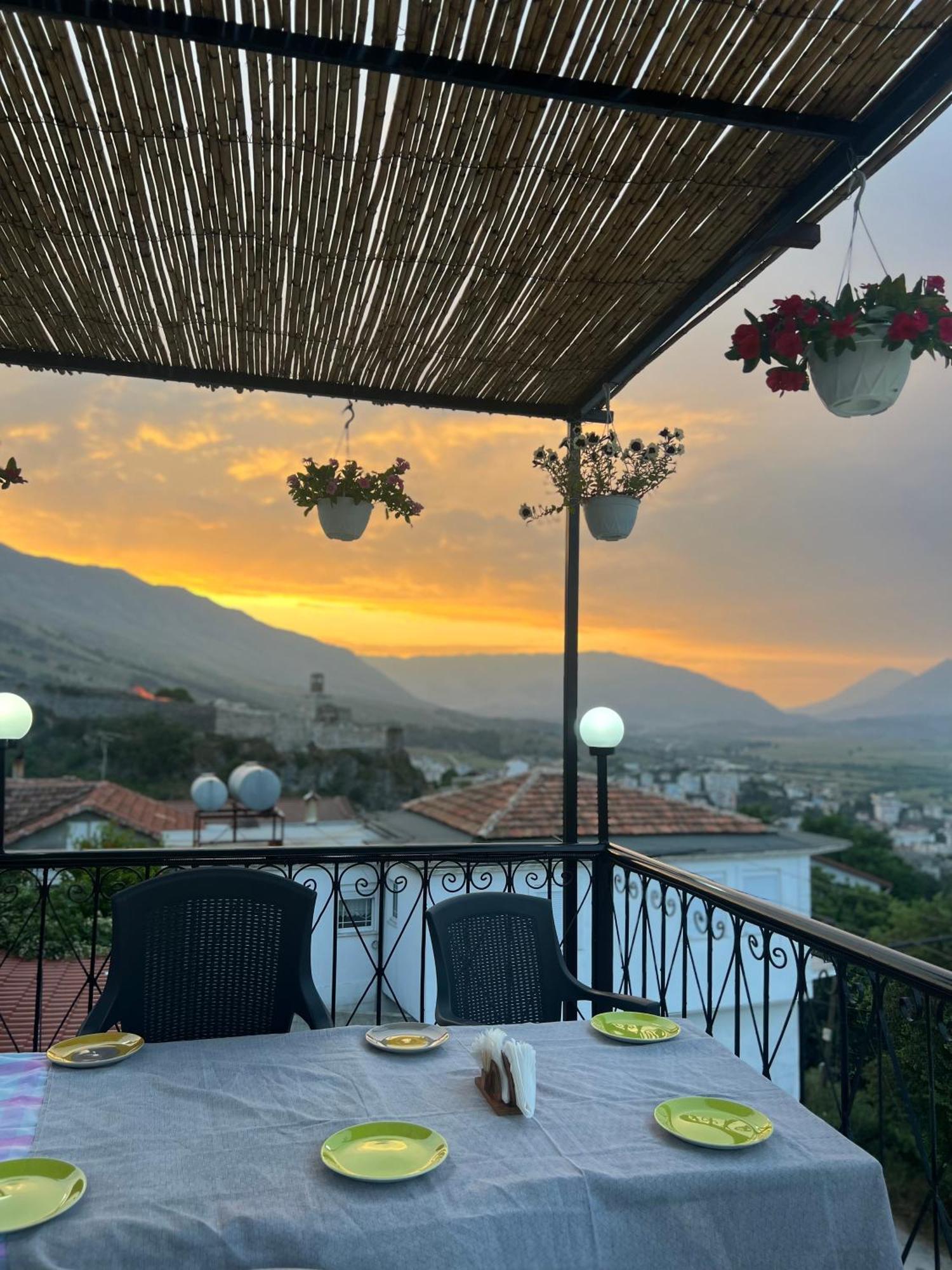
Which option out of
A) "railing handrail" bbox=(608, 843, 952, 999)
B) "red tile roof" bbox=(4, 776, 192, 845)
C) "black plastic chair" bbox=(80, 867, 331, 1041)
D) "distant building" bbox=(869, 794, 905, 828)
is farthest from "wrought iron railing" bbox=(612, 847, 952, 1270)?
"distant building" bbox=(869, 794, 905, 828)

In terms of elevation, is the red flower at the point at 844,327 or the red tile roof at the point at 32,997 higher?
the red flower at the point at 844,327

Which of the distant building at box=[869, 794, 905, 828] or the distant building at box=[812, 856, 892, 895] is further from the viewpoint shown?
the distant building at box=[812, 856, 892, 895]

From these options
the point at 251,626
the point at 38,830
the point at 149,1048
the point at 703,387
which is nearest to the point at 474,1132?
the point at 149,1048

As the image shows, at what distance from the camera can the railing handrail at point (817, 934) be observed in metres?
1.75

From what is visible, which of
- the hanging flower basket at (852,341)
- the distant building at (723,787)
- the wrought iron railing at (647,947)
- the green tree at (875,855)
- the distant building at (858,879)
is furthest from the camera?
the green tree at (875,855)

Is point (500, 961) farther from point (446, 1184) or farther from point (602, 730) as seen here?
point (446, 1184)

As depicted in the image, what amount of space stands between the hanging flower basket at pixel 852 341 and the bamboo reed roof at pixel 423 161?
0.42 metres

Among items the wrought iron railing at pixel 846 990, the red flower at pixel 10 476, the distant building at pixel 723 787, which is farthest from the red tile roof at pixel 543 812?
the red flower at pixel 10 476

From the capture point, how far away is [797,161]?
2.30 m

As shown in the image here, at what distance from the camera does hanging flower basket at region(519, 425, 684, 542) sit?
3.45 m

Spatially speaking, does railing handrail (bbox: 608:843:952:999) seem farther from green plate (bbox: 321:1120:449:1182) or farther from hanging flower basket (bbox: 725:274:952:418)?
hanging flower basket (bbox: 725:274:952:418)

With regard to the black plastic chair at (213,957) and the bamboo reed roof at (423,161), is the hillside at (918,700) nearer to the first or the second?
the bamboo reed roof at (423,161)

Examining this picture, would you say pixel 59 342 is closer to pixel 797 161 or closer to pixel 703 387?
pixel 797 161

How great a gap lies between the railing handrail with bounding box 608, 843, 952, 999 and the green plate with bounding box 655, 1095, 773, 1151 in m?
0.48
